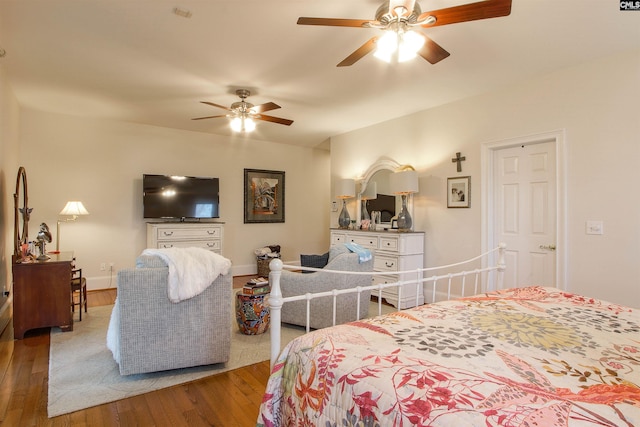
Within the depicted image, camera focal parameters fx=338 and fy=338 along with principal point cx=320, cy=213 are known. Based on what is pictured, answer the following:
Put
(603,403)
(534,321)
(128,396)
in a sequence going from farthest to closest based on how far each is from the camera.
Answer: (128,396)
(534,321)
(603,403)

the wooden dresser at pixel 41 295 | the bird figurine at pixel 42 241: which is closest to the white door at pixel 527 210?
the wooden dresser at pixel 41 295

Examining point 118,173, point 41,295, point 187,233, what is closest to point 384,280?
point 187,233

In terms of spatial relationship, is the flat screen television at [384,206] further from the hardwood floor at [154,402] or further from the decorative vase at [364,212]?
the hardwood floor at [154,402]

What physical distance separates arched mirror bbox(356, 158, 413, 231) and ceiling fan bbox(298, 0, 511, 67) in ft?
8.36

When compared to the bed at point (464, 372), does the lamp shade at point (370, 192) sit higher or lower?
higher

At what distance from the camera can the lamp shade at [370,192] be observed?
206 inches

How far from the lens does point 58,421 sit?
74.7 inches

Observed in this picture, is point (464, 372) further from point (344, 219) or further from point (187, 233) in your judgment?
point (187, 233)

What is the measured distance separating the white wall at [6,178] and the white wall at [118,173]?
1.62ft

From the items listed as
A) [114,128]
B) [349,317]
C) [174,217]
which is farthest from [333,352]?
[114,128]

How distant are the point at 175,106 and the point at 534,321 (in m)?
4.50

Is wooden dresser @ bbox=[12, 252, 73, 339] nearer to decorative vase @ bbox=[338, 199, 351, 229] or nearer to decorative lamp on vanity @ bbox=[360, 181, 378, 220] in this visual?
decorative vase @ bbox=[338, 199, 351, 229]

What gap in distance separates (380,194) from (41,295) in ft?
13.7

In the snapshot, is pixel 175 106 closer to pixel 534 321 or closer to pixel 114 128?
pixel 114 128
